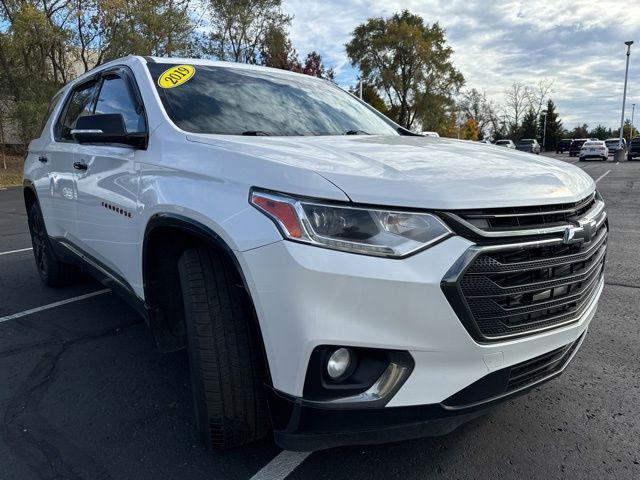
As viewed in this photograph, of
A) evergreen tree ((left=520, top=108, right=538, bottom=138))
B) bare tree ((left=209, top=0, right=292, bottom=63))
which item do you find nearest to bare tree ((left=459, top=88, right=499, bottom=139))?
evergreen tree ((left=520, top=108, right=538, bottom=138))

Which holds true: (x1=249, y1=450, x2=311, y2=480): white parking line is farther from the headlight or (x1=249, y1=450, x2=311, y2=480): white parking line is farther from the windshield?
the windshield

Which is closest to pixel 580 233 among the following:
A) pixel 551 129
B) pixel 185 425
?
pixel 185 425

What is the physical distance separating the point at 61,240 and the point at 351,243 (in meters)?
3.31

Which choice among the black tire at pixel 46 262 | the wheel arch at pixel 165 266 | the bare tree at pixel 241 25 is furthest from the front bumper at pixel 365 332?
the bare tree at pixel 241 25

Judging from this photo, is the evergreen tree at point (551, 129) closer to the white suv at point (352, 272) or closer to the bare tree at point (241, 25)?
the bare tree at point (241, 25)

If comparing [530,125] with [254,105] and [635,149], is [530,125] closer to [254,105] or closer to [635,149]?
[635,149]

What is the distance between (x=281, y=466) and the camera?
224cm

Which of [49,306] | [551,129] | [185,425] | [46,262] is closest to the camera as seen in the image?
[185,425]

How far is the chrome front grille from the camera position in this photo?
1734 mm

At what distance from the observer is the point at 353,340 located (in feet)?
5.54

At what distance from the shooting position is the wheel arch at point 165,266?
7.47 ft

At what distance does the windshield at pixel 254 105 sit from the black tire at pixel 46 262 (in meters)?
2.44

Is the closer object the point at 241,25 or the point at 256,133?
Answer: the point at 256,133

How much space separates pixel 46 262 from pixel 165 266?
2.92 m
